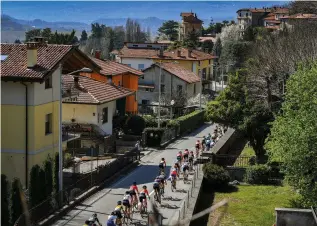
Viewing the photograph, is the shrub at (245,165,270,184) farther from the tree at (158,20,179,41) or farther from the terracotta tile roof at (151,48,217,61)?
the tree at (158,20,179,41)

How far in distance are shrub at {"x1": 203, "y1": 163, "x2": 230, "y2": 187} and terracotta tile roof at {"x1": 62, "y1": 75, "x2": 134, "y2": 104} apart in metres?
11.0

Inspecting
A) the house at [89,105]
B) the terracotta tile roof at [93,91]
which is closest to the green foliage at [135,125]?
the terracotta tile roof at [93,91]

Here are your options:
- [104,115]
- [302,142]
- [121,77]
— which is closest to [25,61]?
[302,142]

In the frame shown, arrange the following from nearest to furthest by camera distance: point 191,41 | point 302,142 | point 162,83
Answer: point 302,142 → point 162,83 → point 191,41

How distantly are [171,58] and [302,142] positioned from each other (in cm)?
6736

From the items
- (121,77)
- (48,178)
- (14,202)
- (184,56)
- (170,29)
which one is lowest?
(14,202)

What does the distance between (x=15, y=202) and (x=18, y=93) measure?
7957 millimetres

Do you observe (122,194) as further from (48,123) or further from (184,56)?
(184,56)

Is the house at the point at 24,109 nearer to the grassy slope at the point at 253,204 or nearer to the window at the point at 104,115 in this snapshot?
the grassy slope at the point at 253,204

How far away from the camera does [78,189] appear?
84.8 feet

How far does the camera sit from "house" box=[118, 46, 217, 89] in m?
88.2

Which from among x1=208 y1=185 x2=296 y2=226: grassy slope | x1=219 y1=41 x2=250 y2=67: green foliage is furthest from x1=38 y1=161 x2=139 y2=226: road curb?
x1=219 y1=41 x2=250 y2=67: green foliage

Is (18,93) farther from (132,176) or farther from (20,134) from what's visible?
(132,176)

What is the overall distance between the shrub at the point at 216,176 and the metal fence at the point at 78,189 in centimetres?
478
